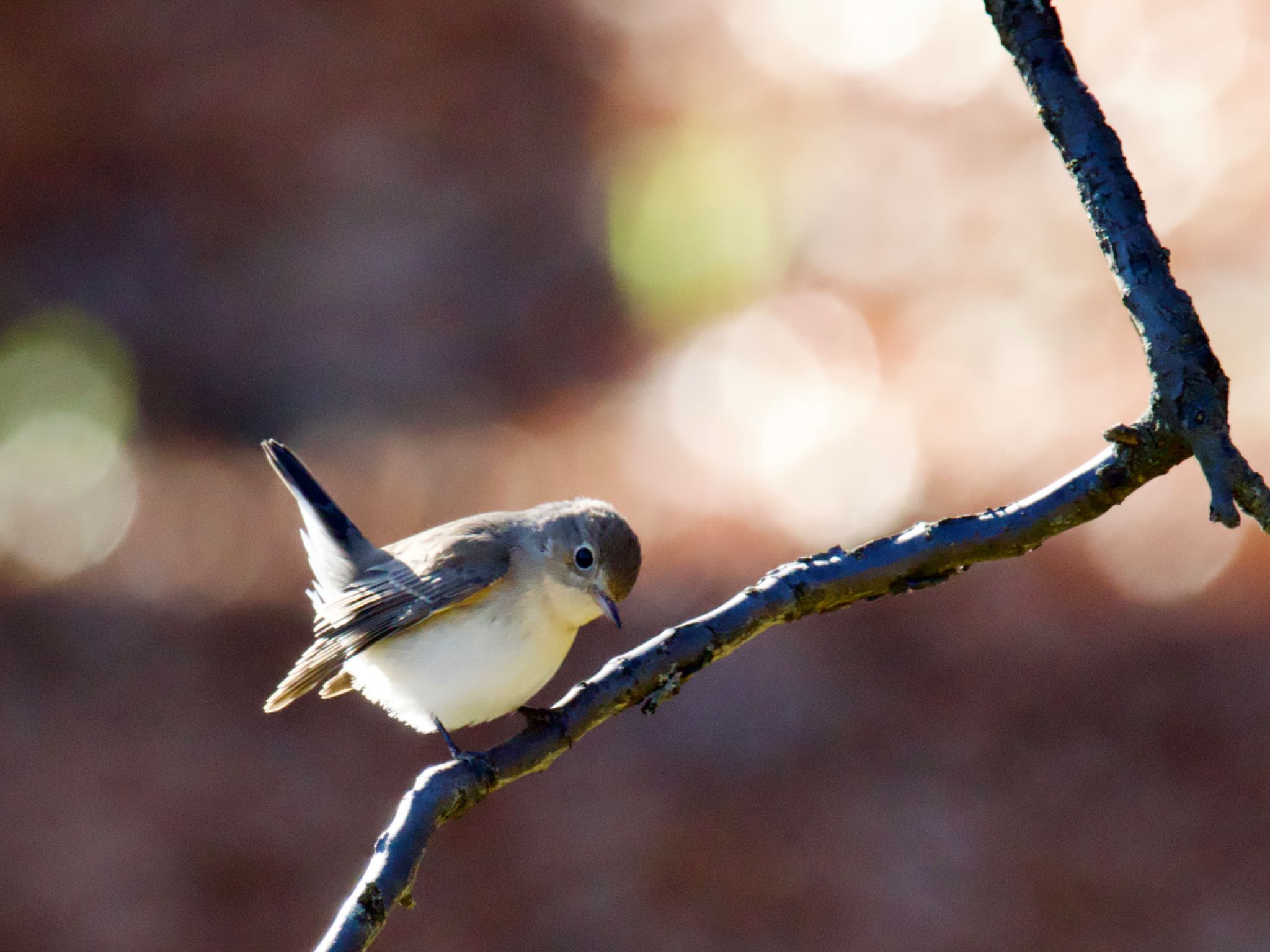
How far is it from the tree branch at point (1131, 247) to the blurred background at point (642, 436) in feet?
14.6

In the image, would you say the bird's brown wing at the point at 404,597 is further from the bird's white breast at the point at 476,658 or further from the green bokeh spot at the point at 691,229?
the green bokeh spot at the point at 691,229

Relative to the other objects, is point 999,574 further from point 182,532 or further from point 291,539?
point 182,532

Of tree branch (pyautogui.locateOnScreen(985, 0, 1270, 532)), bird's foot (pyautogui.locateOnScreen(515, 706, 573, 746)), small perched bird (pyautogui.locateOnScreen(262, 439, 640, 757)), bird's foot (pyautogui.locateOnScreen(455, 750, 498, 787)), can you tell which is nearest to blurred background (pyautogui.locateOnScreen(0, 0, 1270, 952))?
small perched bird (pyautogui.locateOnScreen(262, 439, 640, 757))

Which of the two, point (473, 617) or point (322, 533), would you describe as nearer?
point (473, 617)

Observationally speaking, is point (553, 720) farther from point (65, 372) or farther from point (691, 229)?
point (65, 372)

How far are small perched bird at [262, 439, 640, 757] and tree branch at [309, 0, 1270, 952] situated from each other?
0.61 m

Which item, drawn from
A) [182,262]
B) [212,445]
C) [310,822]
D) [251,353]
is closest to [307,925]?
[310,822]

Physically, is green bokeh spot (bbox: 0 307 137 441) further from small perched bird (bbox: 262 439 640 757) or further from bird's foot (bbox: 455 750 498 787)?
bird's foot (bbox: 455 750 498 787)

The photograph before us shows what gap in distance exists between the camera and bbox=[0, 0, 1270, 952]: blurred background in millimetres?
6066

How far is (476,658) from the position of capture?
9.84 feet

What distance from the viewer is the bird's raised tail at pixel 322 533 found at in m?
3.80

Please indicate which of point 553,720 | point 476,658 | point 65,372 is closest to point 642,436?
point 65,372

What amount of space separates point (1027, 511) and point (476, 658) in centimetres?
141

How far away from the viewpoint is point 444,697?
10.0 ft
